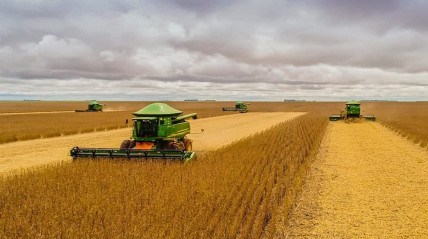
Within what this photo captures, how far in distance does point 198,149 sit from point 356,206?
37.2 ft

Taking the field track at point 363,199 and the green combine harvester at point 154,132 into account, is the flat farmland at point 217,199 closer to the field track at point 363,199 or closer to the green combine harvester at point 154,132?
the field track at point 363,199

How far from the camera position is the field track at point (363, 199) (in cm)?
793

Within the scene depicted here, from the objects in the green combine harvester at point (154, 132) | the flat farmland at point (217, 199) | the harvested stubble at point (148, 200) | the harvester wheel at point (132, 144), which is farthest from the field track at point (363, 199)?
the harvester wheel at point (132, 144)

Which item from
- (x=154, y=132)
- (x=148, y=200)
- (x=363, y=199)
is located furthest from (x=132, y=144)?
(x=363, y=199)

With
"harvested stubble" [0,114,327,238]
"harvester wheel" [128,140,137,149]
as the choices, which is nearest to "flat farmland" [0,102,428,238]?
"harvested stubble" [0,114,327,238]

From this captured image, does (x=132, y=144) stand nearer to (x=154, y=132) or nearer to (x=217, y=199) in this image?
(x=154, y=132)

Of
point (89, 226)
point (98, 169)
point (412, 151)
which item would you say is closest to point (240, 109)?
point (412, 151)

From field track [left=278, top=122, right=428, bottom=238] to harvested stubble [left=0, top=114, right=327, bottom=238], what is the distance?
716mm

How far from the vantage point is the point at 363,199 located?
1026 centimetres

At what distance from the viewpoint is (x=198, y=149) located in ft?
65.5

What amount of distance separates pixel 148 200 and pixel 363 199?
5.88 m

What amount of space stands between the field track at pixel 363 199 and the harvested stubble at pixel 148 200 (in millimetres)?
716

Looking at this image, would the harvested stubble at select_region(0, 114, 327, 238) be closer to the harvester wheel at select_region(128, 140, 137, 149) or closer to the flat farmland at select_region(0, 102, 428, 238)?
the flat farmland at select_region(0, 102, 428, 238)

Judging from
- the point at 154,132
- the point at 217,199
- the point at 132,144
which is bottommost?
the point at 217,199
